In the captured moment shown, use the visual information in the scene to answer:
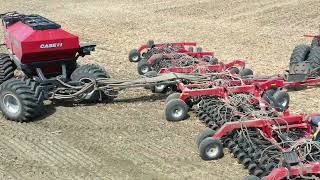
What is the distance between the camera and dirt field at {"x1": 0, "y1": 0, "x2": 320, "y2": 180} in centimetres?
621

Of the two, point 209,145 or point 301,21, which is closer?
point 209,145

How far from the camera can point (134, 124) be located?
7.74 meters

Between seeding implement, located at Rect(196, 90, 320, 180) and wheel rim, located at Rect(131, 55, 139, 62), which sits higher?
seeding implement, located at Rect(196, 90, 320, 180)

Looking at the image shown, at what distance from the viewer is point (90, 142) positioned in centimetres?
705

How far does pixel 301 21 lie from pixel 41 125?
11305 millimetres

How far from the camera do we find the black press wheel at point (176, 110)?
7668 mm

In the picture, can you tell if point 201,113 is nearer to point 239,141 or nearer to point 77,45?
point 239,141

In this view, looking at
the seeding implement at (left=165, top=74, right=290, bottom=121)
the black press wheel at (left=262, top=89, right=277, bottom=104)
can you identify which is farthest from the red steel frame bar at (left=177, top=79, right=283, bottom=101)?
the black press wheel at (left=262, top=89, right=277, bottom=104)

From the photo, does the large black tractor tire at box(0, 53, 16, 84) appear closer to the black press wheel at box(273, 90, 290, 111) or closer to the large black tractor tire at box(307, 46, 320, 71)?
the black press wheel at box(273, 90, 290, 111)

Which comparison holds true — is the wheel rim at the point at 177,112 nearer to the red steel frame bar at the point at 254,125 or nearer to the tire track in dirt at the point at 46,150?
the red steel frame bar at the point at 254,125

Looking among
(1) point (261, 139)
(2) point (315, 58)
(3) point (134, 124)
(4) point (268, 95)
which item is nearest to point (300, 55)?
(2) point (315, 58)

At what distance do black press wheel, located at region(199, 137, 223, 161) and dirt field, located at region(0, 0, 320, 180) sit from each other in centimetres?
9

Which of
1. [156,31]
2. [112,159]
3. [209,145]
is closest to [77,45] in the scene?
[112,159]

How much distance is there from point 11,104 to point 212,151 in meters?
3.42
